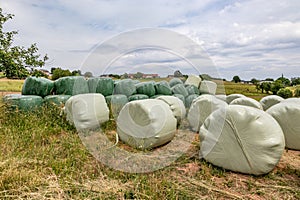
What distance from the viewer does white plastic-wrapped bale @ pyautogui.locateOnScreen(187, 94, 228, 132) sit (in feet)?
12.8

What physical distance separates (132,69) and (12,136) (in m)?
1.92

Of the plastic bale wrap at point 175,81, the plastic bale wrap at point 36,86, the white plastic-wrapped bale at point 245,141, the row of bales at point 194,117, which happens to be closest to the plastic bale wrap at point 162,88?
the row of bales at point 194,117

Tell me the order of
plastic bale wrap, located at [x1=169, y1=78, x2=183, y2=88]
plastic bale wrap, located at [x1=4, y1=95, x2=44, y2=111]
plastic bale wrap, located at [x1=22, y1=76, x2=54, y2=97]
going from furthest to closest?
plastic bale wrap, located at [x1=22, y1=76, x2=54, y2=97], plastic bale wrap, located at [x1=4, y1=95, x2=44, y2=111], plastic bale wrap, located at [x1=169, y1=78, x2=183, y2=88]

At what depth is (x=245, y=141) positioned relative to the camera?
252cm

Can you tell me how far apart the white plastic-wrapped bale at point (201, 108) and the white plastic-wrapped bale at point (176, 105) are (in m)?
0.19

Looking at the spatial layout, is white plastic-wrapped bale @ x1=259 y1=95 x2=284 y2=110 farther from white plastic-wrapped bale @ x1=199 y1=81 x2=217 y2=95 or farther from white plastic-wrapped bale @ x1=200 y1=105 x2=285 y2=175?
white plastic-wrapped bale @ x1=200 y1=105 x2=285 y2=175

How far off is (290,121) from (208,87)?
4.34 feet

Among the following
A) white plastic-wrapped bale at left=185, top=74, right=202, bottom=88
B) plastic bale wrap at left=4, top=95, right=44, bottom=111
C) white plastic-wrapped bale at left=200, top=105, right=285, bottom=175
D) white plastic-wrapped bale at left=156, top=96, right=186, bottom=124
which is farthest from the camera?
plastic bale wrap at left=4, top=95, right=44, bottom=111

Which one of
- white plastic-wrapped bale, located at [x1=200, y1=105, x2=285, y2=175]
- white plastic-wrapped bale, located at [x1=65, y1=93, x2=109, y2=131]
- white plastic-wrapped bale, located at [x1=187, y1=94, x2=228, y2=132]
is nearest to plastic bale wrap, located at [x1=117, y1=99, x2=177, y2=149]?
white plastic-wrapped bale, located at [x1=200, y1=105, x2=285, y2=175]

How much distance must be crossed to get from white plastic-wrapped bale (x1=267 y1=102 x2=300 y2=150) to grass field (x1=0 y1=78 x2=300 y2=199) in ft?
0.67

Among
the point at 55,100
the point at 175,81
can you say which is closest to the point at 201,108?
the point at 175,81

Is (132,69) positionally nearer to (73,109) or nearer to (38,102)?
(73,109)

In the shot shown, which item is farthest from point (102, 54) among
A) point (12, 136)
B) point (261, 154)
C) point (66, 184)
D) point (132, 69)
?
point (261, 154)

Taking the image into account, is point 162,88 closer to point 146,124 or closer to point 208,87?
point 208,87
